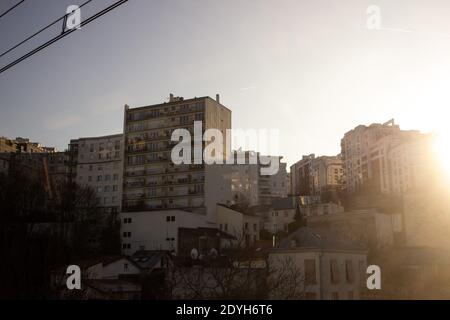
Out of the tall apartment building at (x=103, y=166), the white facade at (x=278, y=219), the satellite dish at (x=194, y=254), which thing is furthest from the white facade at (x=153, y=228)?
the white facade at (x=278, y=219)

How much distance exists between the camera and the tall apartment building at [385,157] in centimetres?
7075

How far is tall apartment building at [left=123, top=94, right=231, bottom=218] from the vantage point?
5800 cm

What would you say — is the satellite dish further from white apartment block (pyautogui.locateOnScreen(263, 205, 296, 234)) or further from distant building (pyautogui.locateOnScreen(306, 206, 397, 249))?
white apartment block (pyautogui.locateOnScreen(263, 205, 296, 234))

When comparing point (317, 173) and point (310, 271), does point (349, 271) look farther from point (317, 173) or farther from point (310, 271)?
point (317, 173)

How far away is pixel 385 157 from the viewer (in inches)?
Answer: 3182

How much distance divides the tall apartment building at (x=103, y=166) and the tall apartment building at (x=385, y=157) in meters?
42.1

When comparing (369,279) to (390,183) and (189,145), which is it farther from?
(390,183)

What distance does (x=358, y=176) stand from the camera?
94.4m

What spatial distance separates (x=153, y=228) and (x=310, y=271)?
79.3 feet

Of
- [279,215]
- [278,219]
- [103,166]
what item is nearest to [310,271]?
[278,219]
